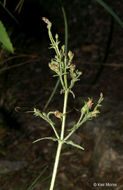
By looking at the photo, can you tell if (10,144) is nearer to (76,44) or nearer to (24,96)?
(24,96)

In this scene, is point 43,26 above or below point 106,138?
above

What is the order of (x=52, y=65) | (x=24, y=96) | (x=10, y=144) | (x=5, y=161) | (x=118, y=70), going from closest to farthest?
1. (x=52, y=65)
2. (x=5, y=161)
3. (x=10, y=144)
4. (x=24, y=96)
5. (x=118, y=70)

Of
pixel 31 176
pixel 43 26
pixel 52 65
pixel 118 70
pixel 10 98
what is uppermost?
pixel 43 26

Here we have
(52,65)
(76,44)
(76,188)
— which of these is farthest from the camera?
(76,44)

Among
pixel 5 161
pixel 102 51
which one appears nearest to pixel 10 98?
pixel 5 161

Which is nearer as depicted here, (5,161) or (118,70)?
(5,161)

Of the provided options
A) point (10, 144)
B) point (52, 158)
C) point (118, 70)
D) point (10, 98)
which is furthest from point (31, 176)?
point (118, 70)

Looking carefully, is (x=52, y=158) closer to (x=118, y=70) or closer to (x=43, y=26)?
(x=118, y=70)
